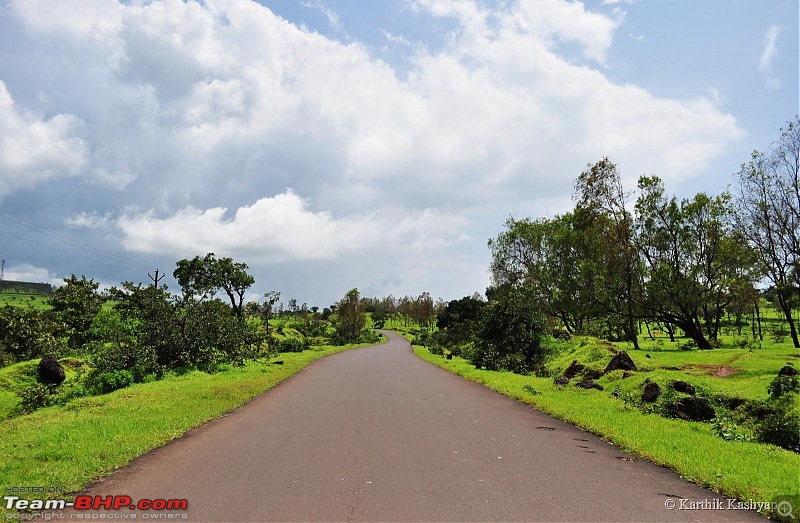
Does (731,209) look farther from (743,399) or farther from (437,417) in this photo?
(437,417)

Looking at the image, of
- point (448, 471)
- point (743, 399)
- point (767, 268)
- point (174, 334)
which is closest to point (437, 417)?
point (448, 471)

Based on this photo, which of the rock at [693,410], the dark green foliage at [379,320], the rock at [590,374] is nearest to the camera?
the rock at [693,410]

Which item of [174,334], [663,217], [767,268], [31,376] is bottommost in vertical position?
[31,376]

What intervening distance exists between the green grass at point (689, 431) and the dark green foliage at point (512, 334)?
7.23m

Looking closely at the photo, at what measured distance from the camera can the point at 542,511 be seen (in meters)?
5.37

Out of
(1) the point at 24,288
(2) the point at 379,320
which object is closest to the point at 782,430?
(2) the point at 379,320

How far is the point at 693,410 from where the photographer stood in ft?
38.5

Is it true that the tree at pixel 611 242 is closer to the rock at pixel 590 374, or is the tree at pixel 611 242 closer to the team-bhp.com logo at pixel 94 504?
the rock at pixel 590 374

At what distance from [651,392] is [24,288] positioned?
165597mm

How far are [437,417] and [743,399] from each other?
8.67 m

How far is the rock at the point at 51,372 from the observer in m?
19.2

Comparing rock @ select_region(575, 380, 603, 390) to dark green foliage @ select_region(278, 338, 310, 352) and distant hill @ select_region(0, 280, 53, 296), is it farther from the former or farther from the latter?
distant hill @ select_region(0, 280, 53, 296)

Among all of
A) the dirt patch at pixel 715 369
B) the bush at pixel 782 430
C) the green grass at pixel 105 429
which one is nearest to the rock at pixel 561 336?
the dirt patch at pixel 715 369

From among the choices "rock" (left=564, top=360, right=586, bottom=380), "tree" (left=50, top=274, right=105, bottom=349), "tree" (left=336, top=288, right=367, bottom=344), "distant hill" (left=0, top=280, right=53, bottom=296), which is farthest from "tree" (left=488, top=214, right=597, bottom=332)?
"distant hill" (left=0, top=280, right=53, bottom=296)
